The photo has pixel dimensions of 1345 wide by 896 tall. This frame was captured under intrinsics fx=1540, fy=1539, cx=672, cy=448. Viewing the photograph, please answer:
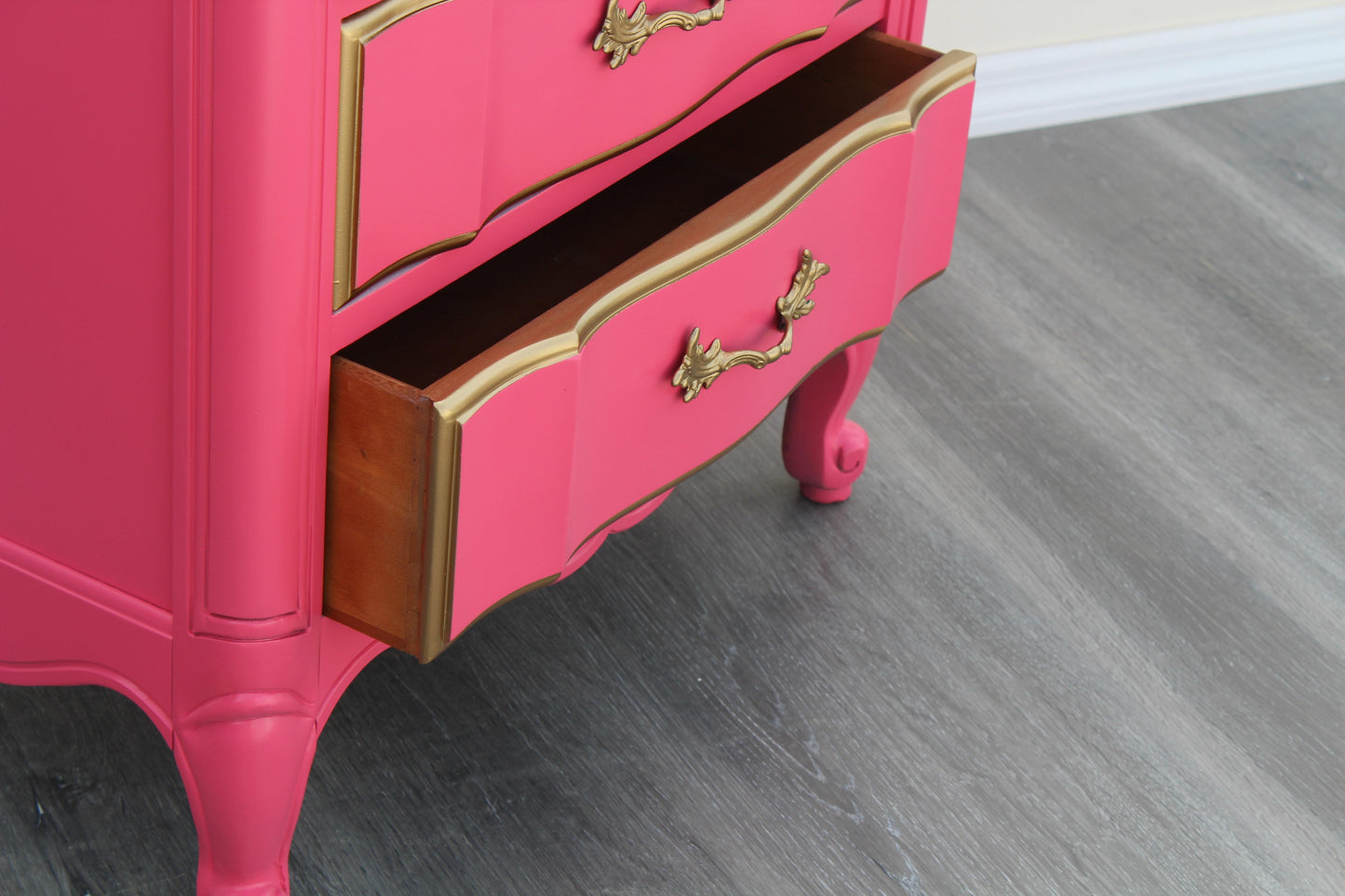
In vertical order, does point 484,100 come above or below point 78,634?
above

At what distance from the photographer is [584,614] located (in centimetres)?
106

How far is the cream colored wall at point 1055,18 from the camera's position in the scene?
5.43 ft

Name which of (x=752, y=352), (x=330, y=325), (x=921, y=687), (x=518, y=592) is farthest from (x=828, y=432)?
(x=330, y=325)

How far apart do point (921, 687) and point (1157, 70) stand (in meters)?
1.07

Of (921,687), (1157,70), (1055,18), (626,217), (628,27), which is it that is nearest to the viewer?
(628,27)

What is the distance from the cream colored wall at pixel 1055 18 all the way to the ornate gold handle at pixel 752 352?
2.89ft

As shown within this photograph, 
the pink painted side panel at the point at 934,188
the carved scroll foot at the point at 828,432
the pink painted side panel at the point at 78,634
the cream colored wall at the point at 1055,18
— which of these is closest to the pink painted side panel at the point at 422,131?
the pink painted side panel at the point at 78,634

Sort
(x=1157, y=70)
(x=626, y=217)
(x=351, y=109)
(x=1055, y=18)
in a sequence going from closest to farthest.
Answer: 1. (x=351, y=109)
2. (x=626, y=217)
3. (x=1055, y=18)
4. (x=1157, y=70)

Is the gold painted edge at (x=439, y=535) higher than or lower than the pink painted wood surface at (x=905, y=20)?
lower

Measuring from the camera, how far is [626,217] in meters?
0.92

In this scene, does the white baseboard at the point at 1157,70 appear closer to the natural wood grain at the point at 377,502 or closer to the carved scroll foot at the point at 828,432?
the carved scroll foot at the point at 828,432

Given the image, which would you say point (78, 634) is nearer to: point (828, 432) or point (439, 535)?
point (439, 535)

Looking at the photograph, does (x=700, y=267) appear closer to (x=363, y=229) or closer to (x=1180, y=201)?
(x=363, y=229)

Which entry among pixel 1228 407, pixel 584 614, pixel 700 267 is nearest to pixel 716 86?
pixel 700 267
